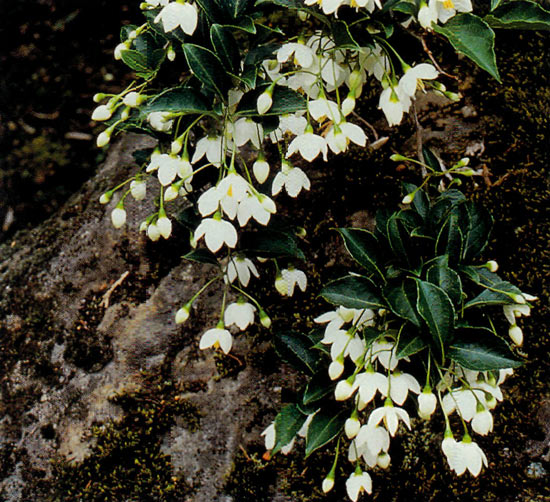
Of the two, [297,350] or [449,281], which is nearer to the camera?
[449,281]

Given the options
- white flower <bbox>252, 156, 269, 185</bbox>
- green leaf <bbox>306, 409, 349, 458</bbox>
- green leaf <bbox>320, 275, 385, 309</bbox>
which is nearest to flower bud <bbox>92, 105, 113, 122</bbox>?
white flower <bbox>252, 156, 269, 185</bbox>

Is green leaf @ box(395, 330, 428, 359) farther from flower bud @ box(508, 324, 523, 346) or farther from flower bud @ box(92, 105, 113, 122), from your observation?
flower bud @ box(92, 105, 113, 122)

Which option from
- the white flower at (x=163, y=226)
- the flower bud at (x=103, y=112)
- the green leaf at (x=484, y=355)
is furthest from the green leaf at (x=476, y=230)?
the flower bud at (x=103, y=112)

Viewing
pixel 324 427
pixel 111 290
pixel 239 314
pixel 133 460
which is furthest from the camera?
pixel 111 290

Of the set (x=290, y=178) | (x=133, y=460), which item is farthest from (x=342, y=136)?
(x=133, y=460)

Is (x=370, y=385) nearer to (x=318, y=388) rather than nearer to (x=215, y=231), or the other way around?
(x=318, y=388)

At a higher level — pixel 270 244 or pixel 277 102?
pixel 277 102
